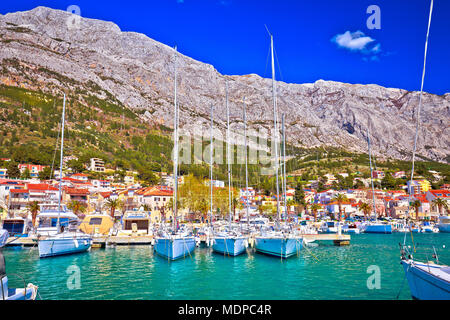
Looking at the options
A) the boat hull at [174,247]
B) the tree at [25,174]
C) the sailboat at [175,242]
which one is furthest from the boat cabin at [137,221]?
the tree at [25,174]

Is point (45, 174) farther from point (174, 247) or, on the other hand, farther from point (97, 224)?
point (174, 247)

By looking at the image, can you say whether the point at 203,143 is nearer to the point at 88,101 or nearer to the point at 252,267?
the point at 88,101

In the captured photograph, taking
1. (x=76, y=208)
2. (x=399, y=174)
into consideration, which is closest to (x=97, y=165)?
Result: (x=76, y=208)

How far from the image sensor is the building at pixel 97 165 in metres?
118

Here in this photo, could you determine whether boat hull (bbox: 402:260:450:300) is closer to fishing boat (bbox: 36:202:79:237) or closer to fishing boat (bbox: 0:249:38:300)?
fishing boat (bbox: 0:249:38:300)

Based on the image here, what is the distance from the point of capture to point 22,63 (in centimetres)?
16188

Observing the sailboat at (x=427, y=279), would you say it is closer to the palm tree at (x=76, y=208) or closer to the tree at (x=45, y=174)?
the palm tree at (x=76, y=208)

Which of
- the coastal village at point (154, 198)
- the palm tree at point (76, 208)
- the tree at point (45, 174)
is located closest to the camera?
the palm tree at point (76, 208)

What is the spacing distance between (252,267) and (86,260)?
1490cm

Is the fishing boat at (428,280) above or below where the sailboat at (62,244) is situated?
above

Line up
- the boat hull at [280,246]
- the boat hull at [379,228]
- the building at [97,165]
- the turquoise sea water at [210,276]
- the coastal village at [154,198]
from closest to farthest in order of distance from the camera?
the turquoise sea water at [210,276]
the boat hull at [280,246]
the boat hull at [379,228]
the coastal village at [154,198]
the building at [97,165]

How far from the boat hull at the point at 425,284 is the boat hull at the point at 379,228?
59.9 meters

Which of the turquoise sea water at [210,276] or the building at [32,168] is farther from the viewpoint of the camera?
the building at [32,168]
